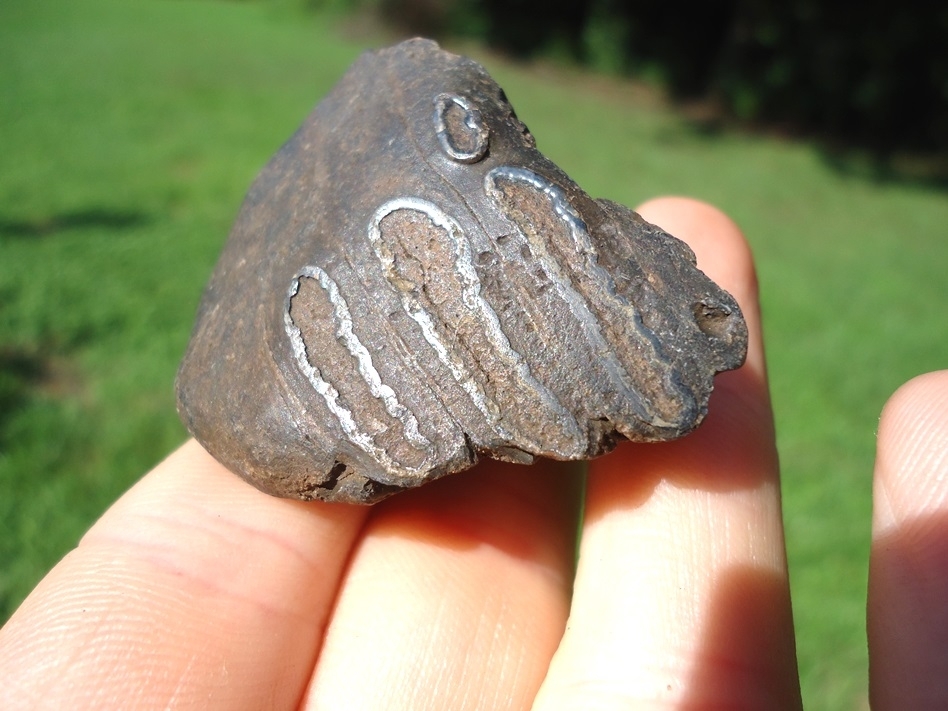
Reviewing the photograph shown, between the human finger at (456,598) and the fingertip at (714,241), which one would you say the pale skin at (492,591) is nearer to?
the human finger at (456,598)

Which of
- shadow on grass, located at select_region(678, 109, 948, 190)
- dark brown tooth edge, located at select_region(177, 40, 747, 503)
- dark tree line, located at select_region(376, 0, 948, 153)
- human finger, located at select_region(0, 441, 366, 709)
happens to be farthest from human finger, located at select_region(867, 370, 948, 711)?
dark tree line, located at select_region(376, 0, 948, 153)

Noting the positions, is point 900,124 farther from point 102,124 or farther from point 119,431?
point 119,431

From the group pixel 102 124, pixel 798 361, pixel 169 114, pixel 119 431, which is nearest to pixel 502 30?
pixel 169 114

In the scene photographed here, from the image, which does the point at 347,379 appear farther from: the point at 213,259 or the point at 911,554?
the point at 213,259

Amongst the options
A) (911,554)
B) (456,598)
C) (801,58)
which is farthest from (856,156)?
(456,598)

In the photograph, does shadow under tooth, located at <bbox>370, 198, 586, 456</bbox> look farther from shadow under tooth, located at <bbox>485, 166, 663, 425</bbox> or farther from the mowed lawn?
the mowed lawn

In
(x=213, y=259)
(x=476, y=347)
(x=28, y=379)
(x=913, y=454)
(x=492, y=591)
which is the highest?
(x=476, y=347)

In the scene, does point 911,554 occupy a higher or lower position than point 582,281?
lower
